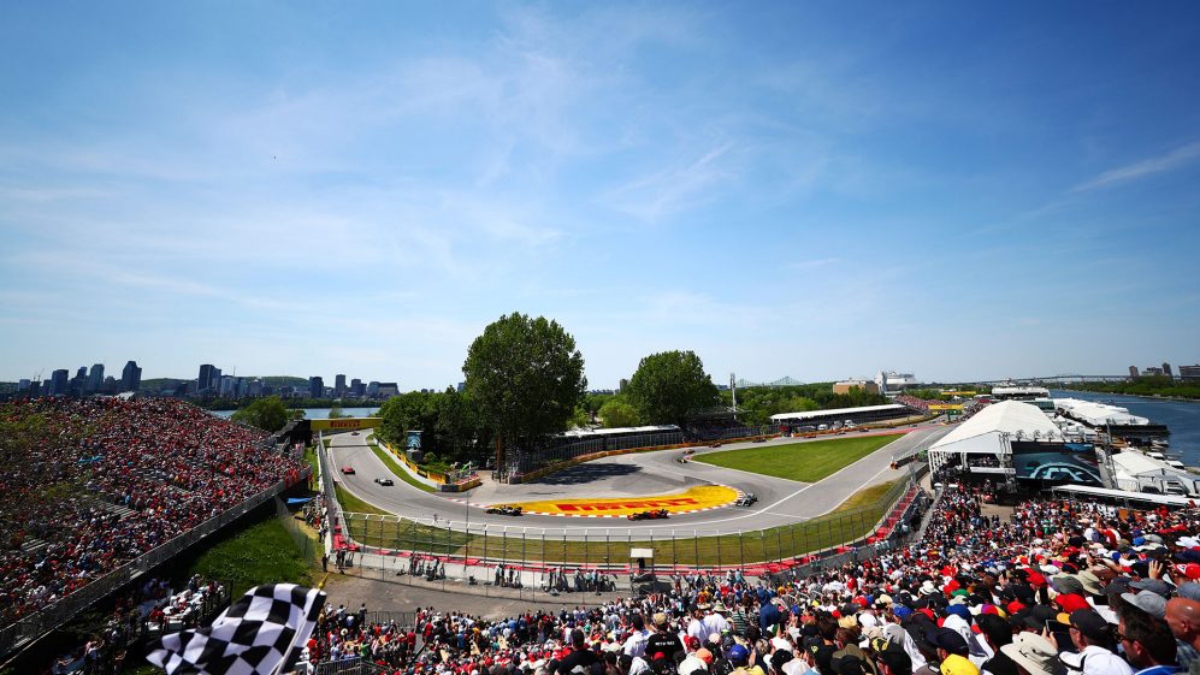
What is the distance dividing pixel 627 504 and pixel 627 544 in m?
12.6

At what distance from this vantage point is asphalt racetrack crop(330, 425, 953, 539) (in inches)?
1368

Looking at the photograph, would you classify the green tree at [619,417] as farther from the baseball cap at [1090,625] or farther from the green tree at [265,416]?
the baseball cap at [1090,625]

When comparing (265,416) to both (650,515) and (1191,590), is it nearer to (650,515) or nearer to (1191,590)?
(650,515)

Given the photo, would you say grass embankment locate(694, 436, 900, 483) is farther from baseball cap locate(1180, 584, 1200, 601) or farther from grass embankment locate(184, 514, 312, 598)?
baseball cap locate(1180, 584, 1200, 601)

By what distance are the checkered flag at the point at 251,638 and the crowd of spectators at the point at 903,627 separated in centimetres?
361

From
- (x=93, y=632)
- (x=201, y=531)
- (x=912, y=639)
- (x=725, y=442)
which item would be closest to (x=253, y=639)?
(x=912, y=639)

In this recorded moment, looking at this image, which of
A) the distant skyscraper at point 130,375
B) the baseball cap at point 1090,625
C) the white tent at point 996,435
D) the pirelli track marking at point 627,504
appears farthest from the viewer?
the distant skyscraper at point 130,375

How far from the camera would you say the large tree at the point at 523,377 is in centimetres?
5778

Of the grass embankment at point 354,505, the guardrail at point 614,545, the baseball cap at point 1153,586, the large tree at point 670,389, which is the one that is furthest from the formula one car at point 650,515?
the large tree at point 670,389

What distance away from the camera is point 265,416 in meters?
102

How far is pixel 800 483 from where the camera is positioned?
48.1 m

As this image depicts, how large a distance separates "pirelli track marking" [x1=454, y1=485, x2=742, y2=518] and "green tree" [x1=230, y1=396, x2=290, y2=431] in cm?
7886

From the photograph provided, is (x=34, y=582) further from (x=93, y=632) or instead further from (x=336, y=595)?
(x=336, y=595)

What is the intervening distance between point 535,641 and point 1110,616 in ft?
47.0
